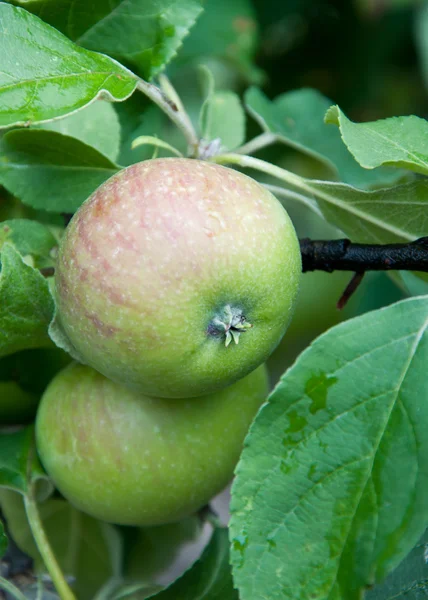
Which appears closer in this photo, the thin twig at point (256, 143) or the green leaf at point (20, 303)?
the green leaf at point (20, 303)

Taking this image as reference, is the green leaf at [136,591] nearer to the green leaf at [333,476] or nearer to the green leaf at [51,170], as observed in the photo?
the green leaf at [333,476]

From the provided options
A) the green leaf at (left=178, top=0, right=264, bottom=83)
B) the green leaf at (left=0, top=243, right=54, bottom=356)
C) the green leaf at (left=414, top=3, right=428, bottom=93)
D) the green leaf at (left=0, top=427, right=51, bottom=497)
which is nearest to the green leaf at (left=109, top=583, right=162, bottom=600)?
the green leaf at (left=0, top=427, right=51, bottom=497)

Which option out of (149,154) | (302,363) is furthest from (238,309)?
(149,154)

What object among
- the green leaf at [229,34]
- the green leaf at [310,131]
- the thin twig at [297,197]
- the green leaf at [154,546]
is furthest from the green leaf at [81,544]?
the green leaf at [229,34]

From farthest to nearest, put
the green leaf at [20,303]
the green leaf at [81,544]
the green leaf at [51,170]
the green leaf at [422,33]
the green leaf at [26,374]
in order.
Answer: the green leaf at [422,33] → the green leaf at [81,544] → the green leaf at [26,374] → the green leaf at [51,170] → the green leaf at [20,303]

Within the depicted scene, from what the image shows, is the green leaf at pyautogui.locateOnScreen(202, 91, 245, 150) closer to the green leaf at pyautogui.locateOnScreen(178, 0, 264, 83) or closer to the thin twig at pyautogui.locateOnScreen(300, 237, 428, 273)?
the thin twig at pyautogui.locateOnScreen(300, 237, 428, 273)

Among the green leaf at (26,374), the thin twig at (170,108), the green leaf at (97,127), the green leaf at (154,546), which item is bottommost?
the green leaf at (154,546)
